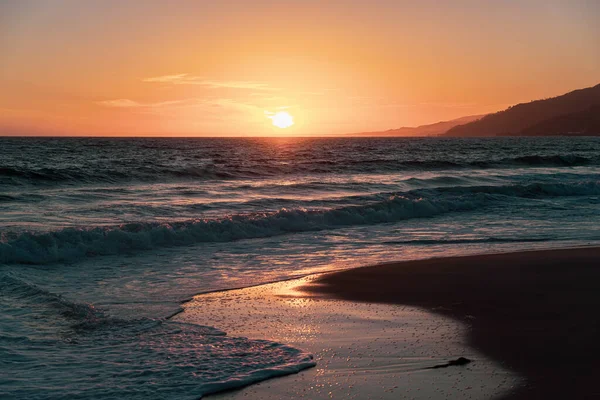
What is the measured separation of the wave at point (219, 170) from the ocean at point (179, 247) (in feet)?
1.01

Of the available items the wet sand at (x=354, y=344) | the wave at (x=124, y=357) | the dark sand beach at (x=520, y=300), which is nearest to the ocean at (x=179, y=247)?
the wave at (x=124, y=357)

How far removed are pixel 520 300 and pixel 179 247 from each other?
7863 millimetres

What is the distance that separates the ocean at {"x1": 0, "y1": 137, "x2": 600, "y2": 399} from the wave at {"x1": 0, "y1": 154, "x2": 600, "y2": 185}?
1.01 feet

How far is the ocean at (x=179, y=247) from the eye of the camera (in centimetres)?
555

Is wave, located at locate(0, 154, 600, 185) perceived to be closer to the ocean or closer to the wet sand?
the ocean

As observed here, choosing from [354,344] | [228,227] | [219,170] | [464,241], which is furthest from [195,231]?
[219,170]

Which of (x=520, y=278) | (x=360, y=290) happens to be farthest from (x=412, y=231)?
(x=360, y=290)

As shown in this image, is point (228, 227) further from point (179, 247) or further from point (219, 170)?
point (219, 170)

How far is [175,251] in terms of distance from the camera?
41.2 ft

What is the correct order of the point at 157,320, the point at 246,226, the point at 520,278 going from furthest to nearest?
the point at 246,226 < the point at 520,278 < the point at 157,320

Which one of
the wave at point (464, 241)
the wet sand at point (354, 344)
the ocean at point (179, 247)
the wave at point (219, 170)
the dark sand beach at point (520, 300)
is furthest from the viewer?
the wave at point (219, 170)

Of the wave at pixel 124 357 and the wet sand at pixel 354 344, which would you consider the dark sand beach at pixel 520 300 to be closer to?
the wet sand at pixel 354 344

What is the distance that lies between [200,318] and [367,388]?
2967 millimetres

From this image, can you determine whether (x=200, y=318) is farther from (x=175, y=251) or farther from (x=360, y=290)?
(x=175, y=251)
